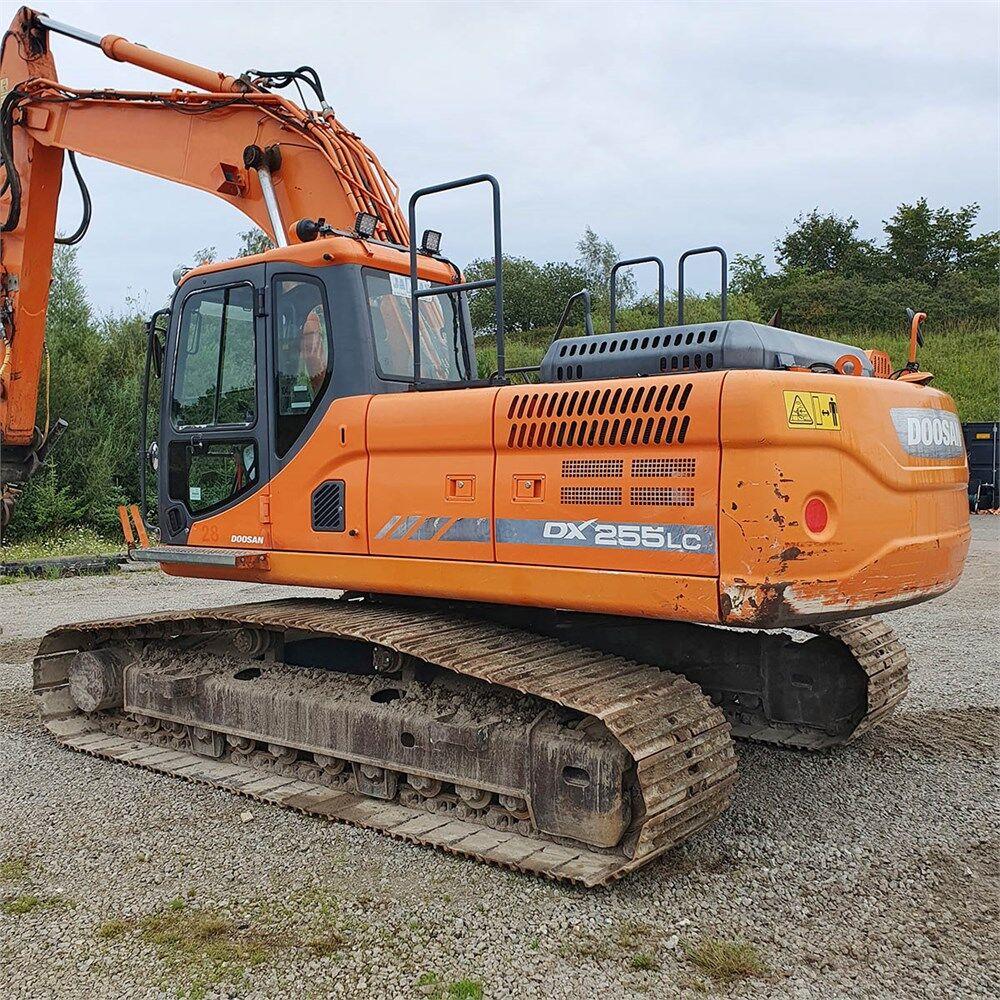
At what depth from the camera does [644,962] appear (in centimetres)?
361

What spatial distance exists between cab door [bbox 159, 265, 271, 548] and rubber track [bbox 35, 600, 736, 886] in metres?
0.55

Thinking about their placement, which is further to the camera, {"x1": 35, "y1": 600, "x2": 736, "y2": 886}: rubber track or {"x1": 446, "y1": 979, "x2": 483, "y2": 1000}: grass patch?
{"x1": 35, "y1": 600, "x2": 736, "y2": 886}: rubber track


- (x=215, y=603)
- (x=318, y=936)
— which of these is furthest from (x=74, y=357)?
(x=318, y=936)

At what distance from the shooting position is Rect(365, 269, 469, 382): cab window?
5527 millimetres

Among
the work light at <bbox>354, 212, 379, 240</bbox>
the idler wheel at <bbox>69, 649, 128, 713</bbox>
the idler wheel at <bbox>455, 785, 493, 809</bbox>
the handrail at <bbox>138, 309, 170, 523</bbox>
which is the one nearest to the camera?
the idler wheel at <bbox>455, 785, 493, 809</bbox>

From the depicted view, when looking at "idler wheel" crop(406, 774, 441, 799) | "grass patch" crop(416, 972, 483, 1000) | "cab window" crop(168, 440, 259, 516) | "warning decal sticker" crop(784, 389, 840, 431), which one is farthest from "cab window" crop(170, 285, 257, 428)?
"grass patch" crop(416, 972, 483, 1000)

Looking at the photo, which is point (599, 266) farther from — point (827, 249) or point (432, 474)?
point (432, 474)

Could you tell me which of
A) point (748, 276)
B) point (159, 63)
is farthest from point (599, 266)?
point (159, 63)

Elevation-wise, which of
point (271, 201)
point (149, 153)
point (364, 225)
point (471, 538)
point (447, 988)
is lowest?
point (447, 988)

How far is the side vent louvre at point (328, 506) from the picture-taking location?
5352mm

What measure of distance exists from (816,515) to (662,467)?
2.08 ft

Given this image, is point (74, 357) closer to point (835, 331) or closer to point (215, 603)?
point (215, 603)

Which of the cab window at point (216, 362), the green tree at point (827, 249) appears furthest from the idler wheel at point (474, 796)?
the green tree at point (827, 249)

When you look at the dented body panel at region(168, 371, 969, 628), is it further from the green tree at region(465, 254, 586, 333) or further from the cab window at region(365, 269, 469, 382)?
the green tree at region(465, 254, 586, 333)
